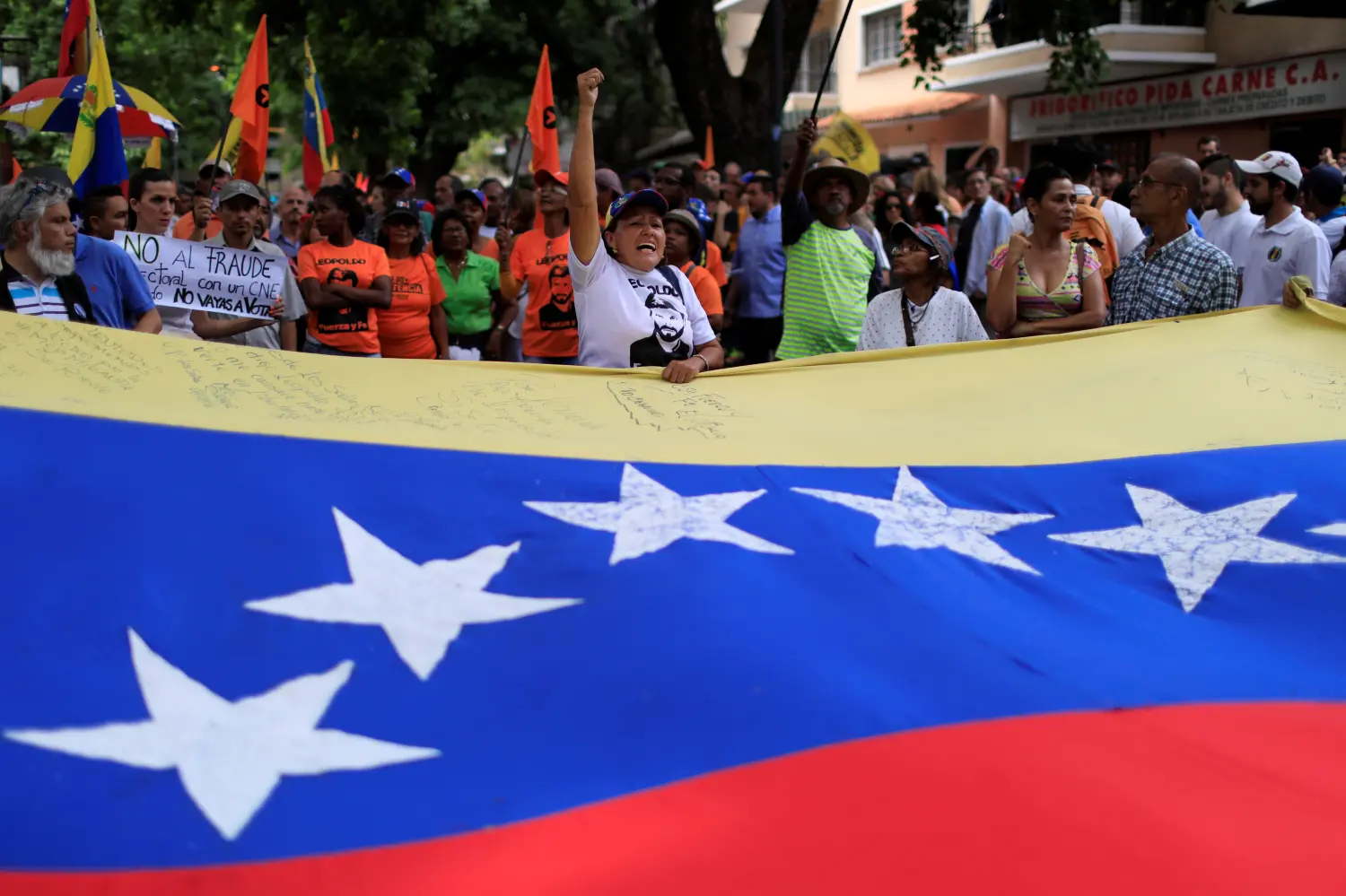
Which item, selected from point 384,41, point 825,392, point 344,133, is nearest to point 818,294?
point 825,392

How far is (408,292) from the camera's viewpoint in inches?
294

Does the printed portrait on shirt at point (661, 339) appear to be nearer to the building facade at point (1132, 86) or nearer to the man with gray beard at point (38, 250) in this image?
the man with gray beard at point (38, 250)

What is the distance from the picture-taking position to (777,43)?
14992 millimetres

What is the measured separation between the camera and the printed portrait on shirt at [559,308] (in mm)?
7016

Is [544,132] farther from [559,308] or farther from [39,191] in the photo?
[39,191]

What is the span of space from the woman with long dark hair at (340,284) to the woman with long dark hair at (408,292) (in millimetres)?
295

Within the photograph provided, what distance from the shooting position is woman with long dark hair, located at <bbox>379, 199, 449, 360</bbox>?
743 cm

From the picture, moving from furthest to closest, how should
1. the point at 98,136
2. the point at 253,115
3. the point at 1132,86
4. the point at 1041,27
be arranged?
the point at 1132,86
the point at 1041,27
the point at 253,115
the point at 98,136

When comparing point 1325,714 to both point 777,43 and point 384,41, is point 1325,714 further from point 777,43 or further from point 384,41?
point 384,41

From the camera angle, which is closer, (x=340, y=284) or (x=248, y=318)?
(x=248, y=318)

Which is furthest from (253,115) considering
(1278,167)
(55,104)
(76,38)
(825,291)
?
(1278,167)

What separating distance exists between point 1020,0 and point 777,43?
13.3 feet

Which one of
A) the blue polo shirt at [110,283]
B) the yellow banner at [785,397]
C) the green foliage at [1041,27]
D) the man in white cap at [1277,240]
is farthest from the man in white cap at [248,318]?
the green foliage at [1041,27]

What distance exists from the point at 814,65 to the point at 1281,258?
32.7 m
